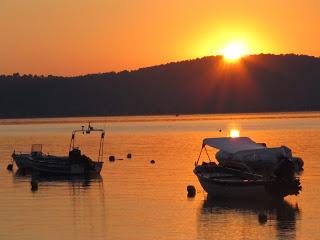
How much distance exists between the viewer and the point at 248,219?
3173 cm

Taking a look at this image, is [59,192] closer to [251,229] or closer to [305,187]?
[305,187]

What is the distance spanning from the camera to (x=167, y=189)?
41906 mm

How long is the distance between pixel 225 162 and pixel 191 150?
100 ft

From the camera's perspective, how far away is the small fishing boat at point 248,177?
35750 millimetres

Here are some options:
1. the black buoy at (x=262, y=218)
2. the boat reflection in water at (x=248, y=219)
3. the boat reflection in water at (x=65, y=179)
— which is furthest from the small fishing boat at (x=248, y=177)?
the boat reflection in water at (x=65, y=179)

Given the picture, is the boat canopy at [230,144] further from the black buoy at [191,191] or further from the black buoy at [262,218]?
the black buoy at [262,218]

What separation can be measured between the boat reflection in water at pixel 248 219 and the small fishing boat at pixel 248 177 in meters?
0.45

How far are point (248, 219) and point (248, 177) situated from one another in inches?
266

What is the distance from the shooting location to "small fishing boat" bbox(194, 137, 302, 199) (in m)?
35.8

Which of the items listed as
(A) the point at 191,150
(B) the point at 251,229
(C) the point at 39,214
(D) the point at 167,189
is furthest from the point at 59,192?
(A) the point at 191,150

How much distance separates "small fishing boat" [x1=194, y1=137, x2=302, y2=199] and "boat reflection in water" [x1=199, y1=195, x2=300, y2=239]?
0.45 meters

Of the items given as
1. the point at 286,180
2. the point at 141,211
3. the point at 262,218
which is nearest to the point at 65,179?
the point at 141,211

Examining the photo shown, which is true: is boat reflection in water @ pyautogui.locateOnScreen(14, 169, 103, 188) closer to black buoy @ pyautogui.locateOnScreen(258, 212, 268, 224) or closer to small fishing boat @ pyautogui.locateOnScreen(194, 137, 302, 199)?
small fishing boat @ pyautogui.locateOnScreen(194, 137, 302, 199)

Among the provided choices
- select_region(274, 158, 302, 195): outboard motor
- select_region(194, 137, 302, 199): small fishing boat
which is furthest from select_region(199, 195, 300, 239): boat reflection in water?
select_region(274, 158, 302, 195): outboard motor
